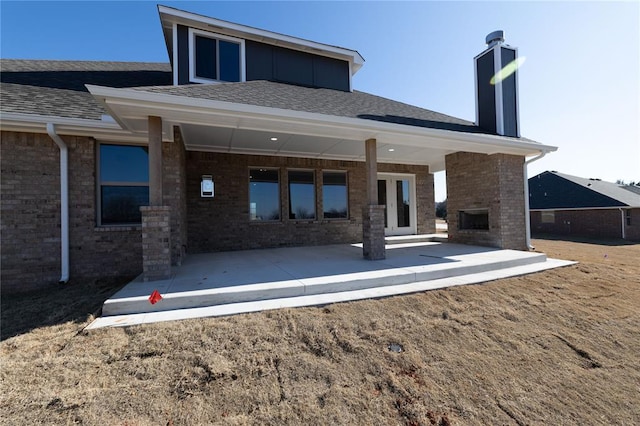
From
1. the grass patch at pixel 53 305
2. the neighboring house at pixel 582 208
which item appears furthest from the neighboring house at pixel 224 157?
the neighboring house at pixel 582 208

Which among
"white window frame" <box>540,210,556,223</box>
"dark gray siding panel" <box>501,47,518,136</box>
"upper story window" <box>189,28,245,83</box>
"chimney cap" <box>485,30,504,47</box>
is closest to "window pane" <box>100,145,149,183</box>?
Result: "upper story window" <box>189,28,245,83</box>

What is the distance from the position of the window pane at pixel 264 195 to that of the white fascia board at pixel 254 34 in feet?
12.3

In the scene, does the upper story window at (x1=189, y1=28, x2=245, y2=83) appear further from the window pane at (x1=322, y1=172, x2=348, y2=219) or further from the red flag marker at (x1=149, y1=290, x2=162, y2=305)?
the red flag marker at (x1=149, y1=290, x2=162, y2=305)

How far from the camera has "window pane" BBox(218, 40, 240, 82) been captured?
7520 millimetres

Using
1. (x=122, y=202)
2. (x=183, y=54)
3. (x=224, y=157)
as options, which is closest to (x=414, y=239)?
(x=224, y=157)

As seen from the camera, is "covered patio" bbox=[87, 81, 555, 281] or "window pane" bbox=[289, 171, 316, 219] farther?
"window pane" bbox=[289, 171, 316, 219]

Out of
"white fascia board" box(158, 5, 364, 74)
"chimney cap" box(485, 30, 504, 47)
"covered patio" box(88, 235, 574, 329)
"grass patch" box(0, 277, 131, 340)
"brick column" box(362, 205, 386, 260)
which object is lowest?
"grass patch" box(0, 277, 131, 340)

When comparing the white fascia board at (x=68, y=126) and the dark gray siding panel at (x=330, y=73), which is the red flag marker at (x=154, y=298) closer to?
the white fascia board at (x=68, y=126)

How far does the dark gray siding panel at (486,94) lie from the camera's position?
28.1ft

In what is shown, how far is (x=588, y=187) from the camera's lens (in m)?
17.2

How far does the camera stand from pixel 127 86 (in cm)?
667

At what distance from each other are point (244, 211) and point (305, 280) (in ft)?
14.2

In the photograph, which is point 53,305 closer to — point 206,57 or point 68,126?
point 68,126

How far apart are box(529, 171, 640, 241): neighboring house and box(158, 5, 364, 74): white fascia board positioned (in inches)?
657
